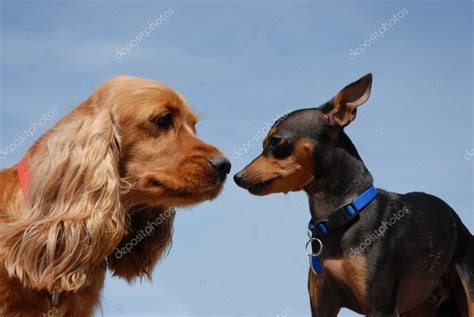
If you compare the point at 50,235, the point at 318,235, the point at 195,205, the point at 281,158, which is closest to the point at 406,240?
the point at 318,235

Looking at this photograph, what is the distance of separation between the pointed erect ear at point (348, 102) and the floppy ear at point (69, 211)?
6.98ft

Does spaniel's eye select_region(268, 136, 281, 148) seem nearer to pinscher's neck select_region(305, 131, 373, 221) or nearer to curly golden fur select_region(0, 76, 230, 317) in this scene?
pinscher's neck select_region(305, 131, 373, 221)

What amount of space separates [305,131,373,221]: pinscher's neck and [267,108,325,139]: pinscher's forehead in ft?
0.56

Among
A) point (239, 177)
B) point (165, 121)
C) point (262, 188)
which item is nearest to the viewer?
point (165, 121)

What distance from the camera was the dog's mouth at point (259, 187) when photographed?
22.5 ft

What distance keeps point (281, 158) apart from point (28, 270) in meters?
2.44

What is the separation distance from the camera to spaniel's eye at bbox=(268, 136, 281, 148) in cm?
690

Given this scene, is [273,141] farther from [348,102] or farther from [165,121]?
[165,121]

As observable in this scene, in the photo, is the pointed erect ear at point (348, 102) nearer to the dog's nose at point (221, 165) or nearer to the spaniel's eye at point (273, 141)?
the spaniel's eye at point (273, 141)

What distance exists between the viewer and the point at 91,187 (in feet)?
18.9

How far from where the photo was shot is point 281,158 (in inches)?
270

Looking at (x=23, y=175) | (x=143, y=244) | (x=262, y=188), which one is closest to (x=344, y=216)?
(x=262, y=188)

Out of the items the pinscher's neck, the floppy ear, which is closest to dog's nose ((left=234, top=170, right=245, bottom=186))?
the pinscher's neck

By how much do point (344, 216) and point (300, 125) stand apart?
90cm
